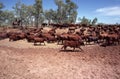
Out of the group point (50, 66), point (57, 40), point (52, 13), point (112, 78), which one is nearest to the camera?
point (112, 78)

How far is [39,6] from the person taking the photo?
5703cm

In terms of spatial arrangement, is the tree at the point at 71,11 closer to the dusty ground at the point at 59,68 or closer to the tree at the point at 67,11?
the tree at the point at 67,11

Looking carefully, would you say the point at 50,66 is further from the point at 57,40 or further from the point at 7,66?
the point at 57,40

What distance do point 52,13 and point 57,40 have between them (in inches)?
2185

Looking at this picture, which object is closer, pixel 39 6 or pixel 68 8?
pixel 39 6

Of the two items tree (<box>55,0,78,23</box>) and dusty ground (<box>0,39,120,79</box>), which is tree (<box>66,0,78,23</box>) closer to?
tree (<box>55,0,78,23</box>)

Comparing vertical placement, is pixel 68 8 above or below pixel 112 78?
above

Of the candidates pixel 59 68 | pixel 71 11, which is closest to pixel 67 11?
pixel 71 11

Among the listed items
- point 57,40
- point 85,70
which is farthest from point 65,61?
point 57,40

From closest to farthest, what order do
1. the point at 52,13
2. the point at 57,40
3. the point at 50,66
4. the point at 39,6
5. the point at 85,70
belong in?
the point at 85,70, the point at 50,66, the point at 57,40, the point at 39,6, the point at 52,13

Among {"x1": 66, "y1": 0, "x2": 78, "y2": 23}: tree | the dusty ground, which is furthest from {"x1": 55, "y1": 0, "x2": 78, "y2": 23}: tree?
the dusty ground

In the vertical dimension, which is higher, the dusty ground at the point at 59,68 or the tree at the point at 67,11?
the tree at the point at 67,11

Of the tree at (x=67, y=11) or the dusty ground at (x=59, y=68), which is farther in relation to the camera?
the tree at (x=67, y=11)

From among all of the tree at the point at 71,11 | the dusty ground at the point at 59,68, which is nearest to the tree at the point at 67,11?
the tree at the point at 71,11
